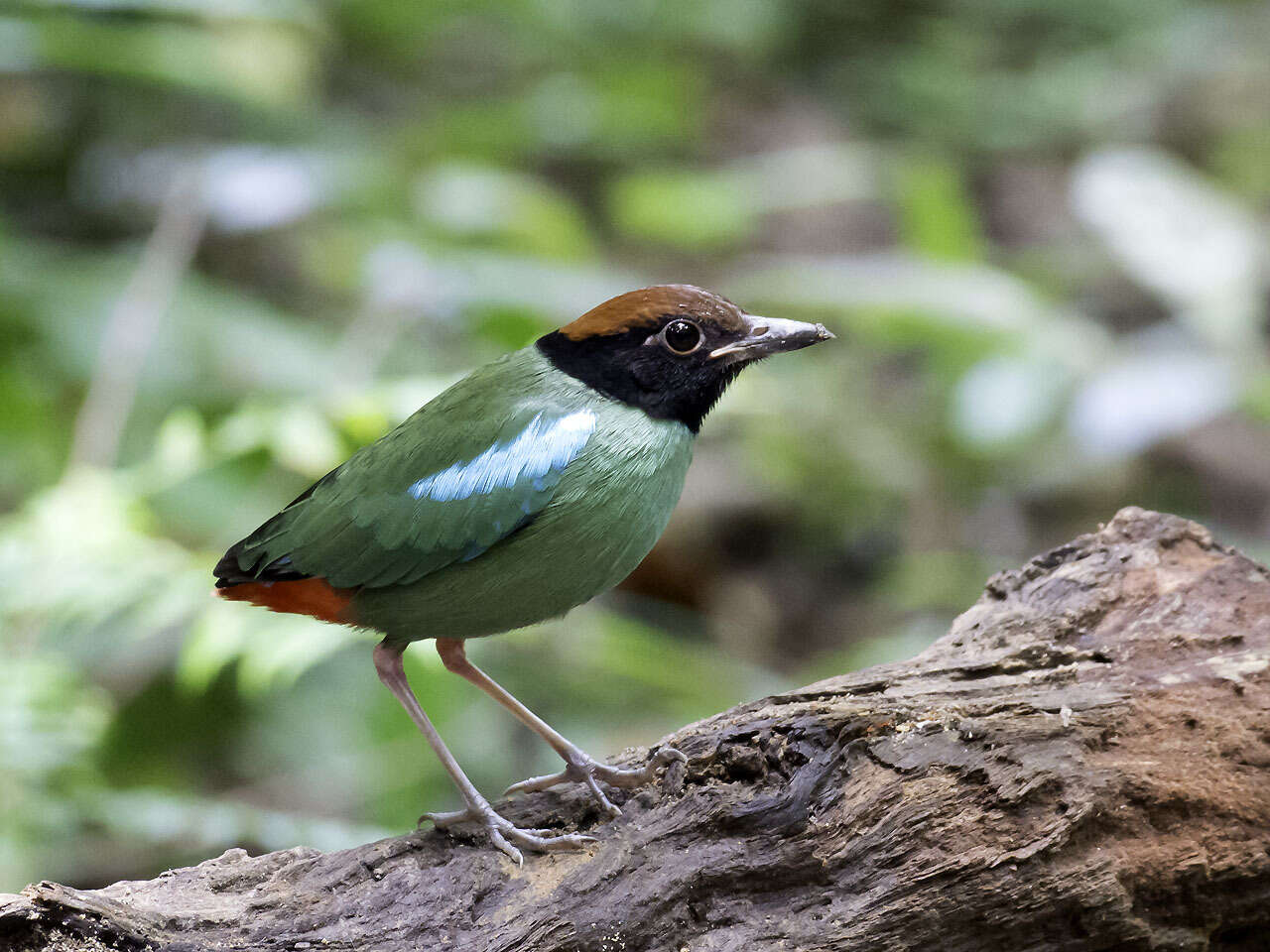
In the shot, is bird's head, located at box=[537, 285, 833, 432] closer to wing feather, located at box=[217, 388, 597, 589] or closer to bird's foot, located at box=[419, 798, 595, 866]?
wing feather, located at box=[217, 388, 597, 589]

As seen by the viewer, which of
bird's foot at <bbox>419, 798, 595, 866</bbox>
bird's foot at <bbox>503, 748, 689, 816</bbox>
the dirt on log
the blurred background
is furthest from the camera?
the blurred background

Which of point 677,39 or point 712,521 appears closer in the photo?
point 712,521

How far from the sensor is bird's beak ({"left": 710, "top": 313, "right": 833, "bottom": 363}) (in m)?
3.52

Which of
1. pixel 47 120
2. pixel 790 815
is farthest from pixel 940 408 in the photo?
pixel 47 120

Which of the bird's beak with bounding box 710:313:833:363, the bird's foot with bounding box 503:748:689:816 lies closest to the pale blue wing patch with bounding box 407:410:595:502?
the bird's beak with bounding box 710:313:833:363

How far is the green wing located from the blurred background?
34.6 inches

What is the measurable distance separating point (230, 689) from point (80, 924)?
3.53 metres

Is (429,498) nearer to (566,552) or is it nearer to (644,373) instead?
(566,552)

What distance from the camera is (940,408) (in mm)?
7246

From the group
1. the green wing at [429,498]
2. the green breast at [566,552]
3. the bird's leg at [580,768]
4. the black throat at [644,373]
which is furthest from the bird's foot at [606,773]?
the black throat at [644,373]

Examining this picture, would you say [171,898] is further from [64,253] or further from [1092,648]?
[64,253]

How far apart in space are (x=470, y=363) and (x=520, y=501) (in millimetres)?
4239

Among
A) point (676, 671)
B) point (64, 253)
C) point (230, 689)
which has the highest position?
point (64, 253)

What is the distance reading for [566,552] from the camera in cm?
328
